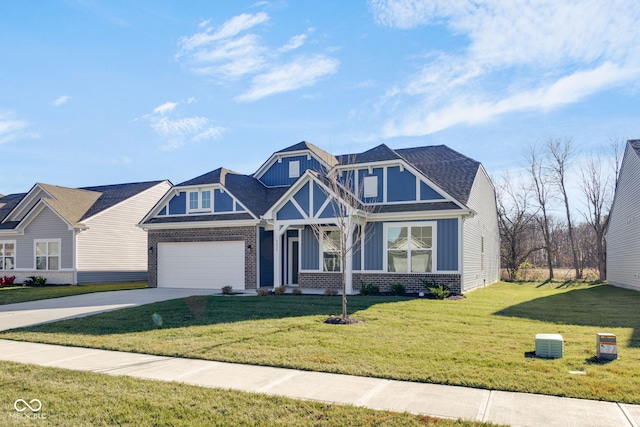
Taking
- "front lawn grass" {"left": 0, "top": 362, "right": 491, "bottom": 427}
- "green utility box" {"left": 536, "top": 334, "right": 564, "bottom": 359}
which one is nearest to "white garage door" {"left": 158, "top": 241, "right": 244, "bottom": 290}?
"front lawn grass" {"left": 0, "top": 362, "right": 491, "bottom": 427}

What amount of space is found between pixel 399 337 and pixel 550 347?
103 inches

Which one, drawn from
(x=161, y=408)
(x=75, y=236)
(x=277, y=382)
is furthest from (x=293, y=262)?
(x=161, y=408)

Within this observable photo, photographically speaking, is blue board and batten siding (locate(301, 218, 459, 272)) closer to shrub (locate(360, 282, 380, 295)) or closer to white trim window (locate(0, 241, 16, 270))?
shrub (locate(360, 282, 380, 295))

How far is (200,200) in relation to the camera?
2139cm

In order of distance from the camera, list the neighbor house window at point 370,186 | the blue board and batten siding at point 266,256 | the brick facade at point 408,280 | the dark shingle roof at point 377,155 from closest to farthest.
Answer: the brick facade at point 408,280 → the dark shingle roof at point 377,155 → the neighbor house window at point 370,186 → the blue board and batten siding at point 266,256

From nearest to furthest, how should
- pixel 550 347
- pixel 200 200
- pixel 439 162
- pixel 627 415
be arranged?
pixel 627 415 → pixel 550 347 → pixel 200 200 → pixel 439 162

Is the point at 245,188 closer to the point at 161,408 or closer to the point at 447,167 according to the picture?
the point at 447,167

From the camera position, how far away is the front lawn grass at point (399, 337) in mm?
6230

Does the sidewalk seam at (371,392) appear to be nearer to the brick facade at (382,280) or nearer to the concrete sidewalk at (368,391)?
the concrete sidewalk at (368,391)

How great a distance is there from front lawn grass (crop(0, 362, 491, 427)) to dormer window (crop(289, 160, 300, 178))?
56.1 ft

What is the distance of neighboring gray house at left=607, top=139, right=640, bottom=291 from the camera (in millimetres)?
20328

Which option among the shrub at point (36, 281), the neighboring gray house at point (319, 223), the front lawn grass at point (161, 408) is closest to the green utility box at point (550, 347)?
the front lawn grass at point (161, 408)

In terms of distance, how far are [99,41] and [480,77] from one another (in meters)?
11.6

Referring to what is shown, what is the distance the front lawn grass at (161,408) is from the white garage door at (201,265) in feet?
45.9
